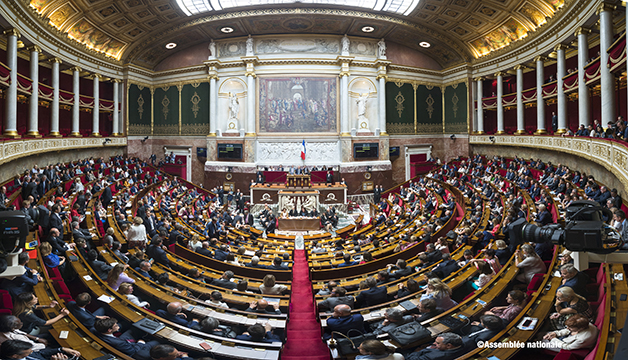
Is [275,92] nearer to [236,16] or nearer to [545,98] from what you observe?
[236,16]

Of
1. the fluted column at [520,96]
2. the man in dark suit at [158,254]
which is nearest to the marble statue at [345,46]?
the fluted column at [520,96]

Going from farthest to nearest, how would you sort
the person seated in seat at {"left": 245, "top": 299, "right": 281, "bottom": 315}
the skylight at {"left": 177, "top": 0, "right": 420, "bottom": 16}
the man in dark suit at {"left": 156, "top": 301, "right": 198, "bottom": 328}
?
1. the skylight at {"left": 177, "top": 0, "right": 420, "bottom": 16}
2. the person seated in seat at {"left": 245, "top": 299, "right": 281, "bottom": 315}
3. the man in dark suit at {"left": 156, "top": 301, "right": 198, "bottom": 328}

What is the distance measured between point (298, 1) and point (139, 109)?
14653 mm

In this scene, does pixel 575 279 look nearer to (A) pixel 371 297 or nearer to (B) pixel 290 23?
(A) pixel 371 297

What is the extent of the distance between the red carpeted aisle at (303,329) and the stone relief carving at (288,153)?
17324 millimetres

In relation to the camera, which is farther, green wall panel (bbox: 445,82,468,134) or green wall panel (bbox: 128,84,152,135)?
green wall panel (bbox: 128,84,152,135)

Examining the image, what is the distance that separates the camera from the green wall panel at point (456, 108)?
92.7ft

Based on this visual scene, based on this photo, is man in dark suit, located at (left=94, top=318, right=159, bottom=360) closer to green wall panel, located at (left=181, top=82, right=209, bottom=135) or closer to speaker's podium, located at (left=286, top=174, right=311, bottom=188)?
speaker's podium, located at (left=286, top=174, right=311, bottom=188)

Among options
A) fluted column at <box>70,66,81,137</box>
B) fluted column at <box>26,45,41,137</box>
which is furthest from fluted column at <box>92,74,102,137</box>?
fluted column at <box>26,45,41,137</box>

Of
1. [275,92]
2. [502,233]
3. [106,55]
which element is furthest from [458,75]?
[106,55]

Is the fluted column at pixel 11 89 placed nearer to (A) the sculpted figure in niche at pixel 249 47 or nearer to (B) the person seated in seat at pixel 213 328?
(A) the sculpted figure in niche at pixel 249 47

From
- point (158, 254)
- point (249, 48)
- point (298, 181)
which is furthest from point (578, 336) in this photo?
point (249, 48)

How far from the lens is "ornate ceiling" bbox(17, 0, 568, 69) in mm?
20688

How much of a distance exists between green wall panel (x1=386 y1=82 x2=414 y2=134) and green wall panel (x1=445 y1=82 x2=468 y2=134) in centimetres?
300
